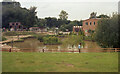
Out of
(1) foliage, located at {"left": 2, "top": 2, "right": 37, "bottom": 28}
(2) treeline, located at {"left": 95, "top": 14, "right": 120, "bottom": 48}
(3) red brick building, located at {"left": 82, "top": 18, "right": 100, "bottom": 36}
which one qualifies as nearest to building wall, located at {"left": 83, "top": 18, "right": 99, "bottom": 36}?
(3) red brick building, located at {"left": 82, "top": 18, "right": 100, "bottom": 36}

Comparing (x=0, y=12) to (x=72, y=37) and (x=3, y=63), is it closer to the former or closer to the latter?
(x=72, y=37)

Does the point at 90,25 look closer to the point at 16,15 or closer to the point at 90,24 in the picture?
the point at 90,24

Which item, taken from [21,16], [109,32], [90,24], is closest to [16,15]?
[21,16]

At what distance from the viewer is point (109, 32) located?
2172cm

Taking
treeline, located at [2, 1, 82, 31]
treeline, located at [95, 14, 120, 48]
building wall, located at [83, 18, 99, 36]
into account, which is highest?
treeline, located at [2, 1, 82, 31]

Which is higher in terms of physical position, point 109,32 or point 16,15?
point 16,15

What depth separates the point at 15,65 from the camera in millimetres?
12359

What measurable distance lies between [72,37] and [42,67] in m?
19.6

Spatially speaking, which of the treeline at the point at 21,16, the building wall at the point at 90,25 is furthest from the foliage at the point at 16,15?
the building wall at the point at 90,25

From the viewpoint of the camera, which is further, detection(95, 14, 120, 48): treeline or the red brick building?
the red brick building

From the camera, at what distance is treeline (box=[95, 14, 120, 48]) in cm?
2108

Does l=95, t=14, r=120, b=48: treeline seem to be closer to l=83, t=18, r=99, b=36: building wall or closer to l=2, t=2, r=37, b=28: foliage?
l=83, t=18, r=99, b=36: building wall

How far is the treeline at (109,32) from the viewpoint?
21.1m

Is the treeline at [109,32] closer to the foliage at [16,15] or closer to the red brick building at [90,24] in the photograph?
the red brick building at [90,24]
